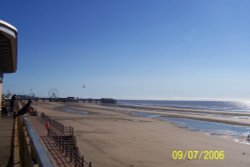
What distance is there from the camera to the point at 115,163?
1683 cm

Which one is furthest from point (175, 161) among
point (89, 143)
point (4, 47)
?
point (4, 47)

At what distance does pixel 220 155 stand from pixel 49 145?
10.9 meters

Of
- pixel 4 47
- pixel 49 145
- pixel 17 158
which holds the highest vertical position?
pixel 4 47

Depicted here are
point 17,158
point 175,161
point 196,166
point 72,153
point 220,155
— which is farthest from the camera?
point 220,155

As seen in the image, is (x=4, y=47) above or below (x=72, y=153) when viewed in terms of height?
above

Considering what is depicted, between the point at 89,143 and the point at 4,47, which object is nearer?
the point at 4,47

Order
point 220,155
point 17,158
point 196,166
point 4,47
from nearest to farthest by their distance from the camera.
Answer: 1. point 17,158
2. point 4,47
3. point 196,166
4. point 220,155

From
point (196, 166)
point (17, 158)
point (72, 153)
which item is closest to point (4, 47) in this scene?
point (17, 158)

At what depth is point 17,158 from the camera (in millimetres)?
6816

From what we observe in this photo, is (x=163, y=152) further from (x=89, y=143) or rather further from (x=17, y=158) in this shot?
(x=17, y=158)

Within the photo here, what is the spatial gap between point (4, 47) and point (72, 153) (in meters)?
7.31

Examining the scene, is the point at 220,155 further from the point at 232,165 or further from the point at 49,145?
the point at 49,145

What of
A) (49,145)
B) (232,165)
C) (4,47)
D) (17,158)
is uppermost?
(4,47)

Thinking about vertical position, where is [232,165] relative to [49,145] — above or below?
below
